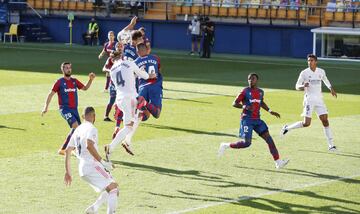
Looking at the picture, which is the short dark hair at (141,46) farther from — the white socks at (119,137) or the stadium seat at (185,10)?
the stadium seat at (185,10)

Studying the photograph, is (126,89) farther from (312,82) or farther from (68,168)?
(68,168)

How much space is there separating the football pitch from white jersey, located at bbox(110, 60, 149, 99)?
54.9 inches

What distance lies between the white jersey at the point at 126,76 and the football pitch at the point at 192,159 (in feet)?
4.57

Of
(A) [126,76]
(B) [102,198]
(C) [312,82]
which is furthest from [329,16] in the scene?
(B) [102,198]

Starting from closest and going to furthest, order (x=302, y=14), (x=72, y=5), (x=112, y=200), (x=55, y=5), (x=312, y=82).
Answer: (x=112, y=200) < (x=312, y=82) < (x=302, y=14) < (x=72, y=5) < (x=55, y=5)

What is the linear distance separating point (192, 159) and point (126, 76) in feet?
7.20

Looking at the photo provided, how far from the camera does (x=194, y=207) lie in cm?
1441

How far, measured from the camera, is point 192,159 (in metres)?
18.7

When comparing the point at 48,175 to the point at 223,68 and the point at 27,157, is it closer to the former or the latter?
the point at 27,157

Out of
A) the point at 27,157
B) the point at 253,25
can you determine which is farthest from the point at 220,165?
the point at 253,25

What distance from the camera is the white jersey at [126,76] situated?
18.0 m

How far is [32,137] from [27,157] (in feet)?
8.32

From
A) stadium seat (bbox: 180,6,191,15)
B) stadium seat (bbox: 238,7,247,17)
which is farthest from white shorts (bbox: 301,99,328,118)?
stadium seat (bbox: 180,6,191,15)

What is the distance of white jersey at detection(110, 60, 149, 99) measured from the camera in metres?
18.0
